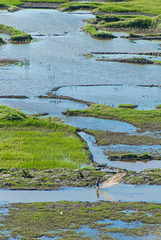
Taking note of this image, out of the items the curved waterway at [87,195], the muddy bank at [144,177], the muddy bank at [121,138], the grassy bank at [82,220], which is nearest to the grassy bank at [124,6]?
the muddy bank at [121,138]

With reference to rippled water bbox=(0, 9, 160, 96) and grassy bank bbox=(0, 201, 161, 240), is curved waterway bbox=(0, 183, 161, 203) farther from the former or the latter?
rippled water bbox=(0, 9, 160, 96)

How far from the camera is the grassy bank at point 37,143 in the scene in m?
25.2

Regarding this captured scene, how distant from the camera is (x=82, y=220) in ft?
63.8

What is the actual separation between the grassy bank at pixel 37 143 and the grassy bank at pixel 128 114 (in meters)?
3.34

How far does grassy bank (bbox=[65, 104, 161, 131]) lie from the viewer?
31.7 metres

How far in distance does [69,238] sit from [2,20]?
55254 millimetres

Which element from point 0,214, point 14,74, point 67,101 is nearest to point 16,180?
point 0,214

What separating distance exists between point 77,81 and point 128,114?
34.5ft

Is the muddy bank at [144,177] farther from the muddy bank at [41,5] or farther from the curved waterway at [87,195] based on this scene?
the muddy bank at [41,5]

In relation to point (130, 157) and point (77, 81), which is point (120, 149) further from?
point (77, 81)

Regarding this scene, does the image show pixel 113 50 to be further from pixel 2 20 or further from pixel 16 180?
pixel 16 180

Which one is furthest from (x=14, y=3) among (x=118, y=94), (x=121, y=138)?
(x=121, y=138)

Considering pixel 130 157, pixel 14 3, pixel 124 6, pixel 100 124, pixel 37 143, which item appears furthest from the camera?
pixel 14 3

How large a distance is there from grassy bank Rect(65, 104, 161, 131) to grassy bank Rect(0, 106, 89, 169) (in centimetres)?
334
